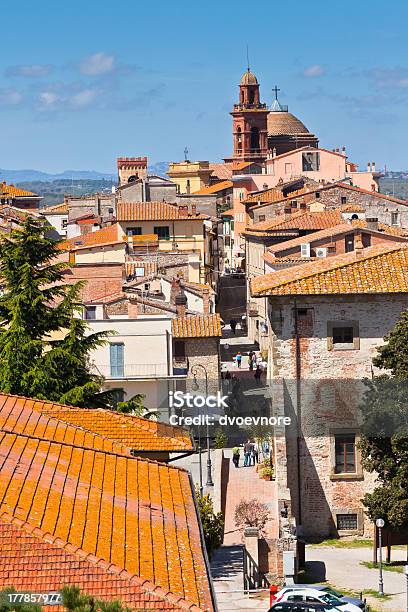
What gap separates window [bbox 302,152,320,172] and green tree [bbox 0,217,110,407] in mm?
87264

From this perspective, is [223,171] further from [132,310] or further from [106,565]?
[106,565]

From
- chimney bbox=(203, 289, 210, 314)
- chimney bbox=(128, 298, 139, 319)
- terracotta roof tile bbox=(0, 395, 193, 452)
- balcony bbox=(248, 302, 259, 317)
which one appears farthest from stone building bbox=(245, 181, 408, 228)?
terracotta roof tile bbox=(0, 395, 193, 452)

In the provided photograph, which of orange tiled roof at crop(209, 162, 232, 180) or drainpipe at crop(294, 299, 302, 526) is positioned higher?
orange tiled roof at crop(209, 162, 232, 180)

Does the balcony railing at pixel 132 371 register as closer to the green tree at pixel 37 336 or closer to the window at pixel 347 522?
the green tree at pixel 37 336

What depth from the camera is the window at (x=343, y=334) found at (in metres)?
31.5

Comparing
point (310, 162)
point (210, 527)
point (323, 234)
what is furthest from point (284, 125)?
point (210, 527)

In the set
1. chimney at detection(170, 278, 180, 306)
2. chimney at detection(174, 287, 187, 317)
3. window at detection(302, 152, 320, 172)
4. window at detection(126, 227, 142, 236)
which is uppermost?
window at detection(302, 152, 320, 172)

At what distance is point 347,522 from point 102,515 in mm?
17366

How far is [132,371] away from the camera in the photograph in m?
43.3

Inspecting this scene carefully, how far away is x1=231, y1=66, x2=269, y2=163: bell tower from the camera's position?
165250 mm

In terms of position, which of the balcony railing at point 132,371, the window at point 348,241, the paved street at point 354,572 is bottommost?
the paved street at point 354,572

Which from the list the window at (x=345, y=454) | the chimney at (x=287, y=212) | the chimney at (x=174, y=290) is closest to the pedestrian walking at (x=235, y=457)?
the window at (x=345, y=454)

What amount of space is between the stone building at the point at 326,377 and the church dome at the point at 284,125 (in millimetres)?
146748

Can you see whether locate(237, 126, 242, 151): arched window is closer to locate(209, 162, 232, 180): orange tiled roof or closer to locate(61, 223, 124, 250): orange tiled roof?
locate(209, 162, 232, 180): orange tiled roof
